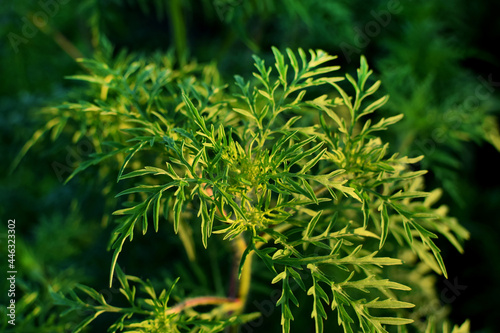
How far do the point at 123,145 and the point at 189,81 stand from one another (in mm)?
149

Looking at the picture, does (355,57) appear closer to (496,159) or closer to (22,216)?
(496,159)

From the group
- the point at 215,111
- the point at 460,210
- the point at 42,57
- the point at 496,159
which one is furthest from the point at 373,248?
the point at 42,57
